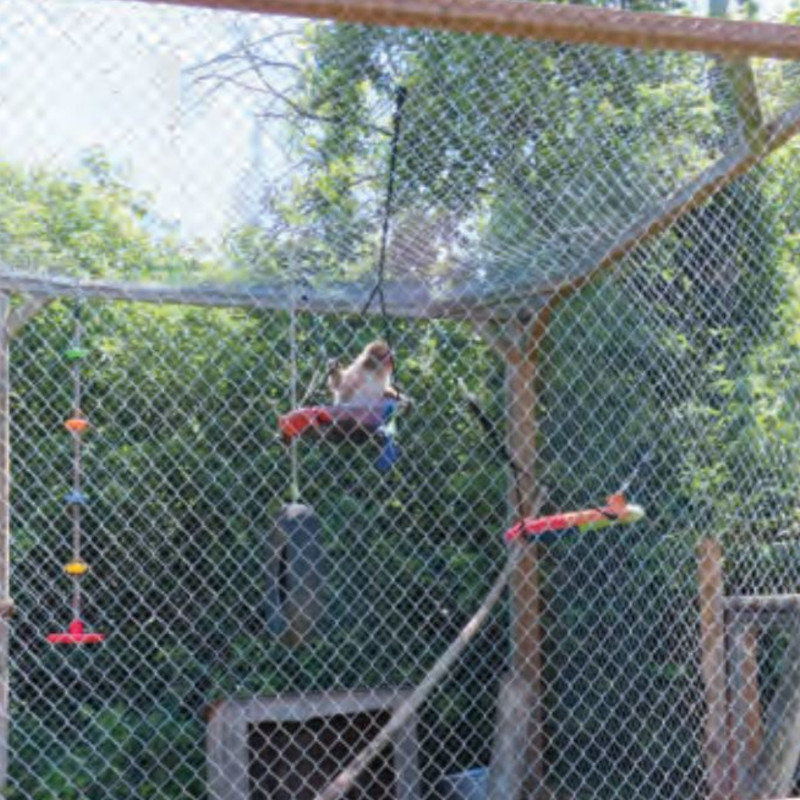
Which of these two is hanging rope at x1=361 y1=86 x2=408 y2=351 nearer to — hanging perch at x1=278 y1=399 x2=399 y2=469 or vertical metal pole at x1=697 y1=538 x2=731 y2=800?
hanging perch at x1=278 y1=399 x2=399 y2=469

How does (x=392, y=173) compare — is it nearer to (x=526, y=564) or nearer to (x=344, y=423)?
(x=344, y=423)

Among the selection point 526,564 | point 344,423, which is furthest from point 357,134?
point 526,564

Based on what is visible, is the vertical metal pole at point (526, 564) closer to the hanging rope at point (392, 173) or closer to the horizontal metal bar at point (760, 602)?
the horizontal metal bar at point (760, 602)

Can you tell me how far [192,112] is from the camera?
9.70ft

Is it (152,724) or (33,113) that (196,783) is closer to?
(152,724)

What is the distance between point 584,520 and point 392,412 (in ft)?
2.00

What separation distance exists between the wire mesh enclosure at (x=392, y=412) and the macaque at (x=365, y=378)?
1 cm

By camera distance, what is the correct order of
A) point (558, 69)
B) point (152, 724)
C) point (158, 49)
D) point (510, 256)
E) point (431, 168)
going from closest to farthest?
1. point (158, 49)
2. point (558, 69)
3. point (431, 168)
4. point (510, 256)
5. point (152, 724)

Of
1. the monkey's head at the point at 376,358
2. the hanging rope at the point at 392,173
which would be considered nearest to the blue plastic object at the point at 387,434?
the hanging rope at the point at 392,173

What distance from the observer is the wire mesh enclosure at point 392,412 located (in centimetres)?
319

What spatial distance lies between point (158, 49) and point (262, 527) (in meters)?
2.49

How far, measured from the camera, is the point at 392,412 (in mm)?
3859

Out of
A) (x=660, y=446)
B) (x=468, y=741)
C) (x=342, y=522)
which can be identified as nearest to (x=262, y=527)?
(x=342, y=522)

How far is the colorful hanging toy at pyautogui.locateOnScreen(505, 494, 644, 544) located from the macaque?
624mm
